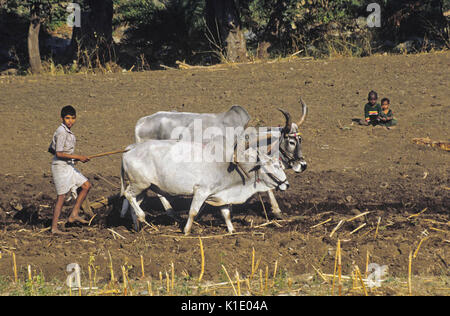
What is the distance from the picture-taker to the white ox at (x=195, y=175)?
686 cm

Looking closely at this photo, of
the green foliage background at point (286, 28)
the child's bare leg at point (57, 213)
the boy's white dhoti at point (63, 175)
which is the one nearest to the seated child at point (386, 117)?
the green foliage background at point (286, 28)

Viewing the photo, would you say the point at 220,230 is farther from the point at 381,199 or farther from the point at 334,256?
the point at 381,199

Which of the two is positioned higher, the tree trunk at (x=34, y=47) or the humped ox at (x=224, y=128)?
the tree trunk at (x=34, y=47)

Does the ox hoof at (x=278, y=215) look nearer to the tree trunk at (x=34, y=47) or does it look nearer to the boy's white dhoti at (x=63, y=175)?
the boy's white dhoti at (x=63, y=175)

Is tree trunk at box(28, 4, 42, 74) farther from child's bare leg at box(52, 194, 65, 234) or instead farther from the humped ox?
child's bare leg at box(52, 194, 65, 234)

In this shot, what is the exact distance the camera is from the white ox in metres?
6.86

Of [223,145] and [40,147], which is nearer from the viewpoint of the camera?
[223,145]

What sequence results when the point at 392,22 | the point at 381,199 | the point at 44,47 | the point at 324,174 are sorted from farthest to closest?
the point at 44,47 → the point at 392,22 → the point at 324,174 → the point at 381,199

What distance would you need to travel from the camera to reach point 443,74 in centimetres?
1269

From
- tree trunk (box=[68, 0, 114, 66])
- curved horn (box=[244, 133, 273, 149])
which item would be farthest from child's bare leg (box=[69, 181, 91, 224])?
tree trunk (box=[68, 0, 114, 66])

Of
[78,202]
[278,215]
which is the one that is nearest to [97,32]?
[78,202]

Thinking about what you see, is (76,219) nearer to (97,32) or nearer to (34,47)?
(97,32)

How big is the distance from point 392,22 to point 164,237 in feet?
37.8

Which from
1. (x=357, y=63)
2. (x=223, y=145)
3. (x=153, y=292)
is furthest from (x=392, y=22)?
(x=153, y=292)
